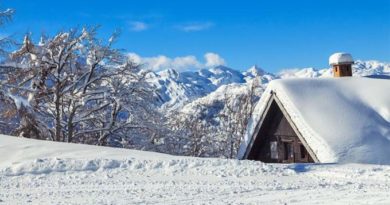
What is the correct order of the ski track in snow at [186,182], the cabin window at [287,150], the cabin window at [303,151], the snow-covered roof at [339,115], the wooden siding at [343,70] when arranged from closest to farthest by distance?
the ski track in snow at [186,182], the snow-covered roof at [339,115], the cabin window at [303,151], the cabin window at [287,150], the wooden siding at [343,70]

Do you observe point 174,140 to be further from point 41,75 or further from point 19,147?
point 19,147

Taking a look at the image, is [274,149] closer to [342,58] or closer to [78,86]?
[342,58]

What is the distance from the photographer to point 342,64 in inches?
1024

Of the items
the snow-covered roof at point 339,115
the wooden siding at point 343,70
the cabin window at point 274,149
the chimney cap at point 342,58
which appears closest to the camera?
the snow-covered roof at point 339,115

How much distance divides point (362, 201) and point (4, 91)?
60.1 feet

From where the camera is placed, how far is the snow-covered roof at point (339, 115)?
1848cm

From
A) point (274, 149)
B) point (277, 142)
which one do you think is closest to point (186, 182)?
point (277, 142)

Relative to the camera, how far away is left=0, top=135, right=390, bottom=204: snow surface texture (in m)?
9.61

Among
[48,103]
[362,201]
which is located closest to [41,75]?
[48,103]

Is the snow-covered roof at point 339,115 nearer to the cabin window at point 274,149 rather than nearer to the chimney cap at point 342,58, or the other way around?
the cabin window at point 274,149

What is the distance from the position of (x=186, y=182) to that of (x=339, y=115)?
10.2 meters

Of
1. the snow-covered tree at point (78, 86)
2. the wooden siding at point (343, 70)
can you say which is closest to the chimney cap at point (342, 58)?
the wooden siding at point (343, 70)

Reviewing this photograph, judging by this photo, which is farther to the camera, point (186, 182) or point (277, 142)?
point (277, 142)

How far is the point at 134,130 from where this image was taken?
96.6ft
